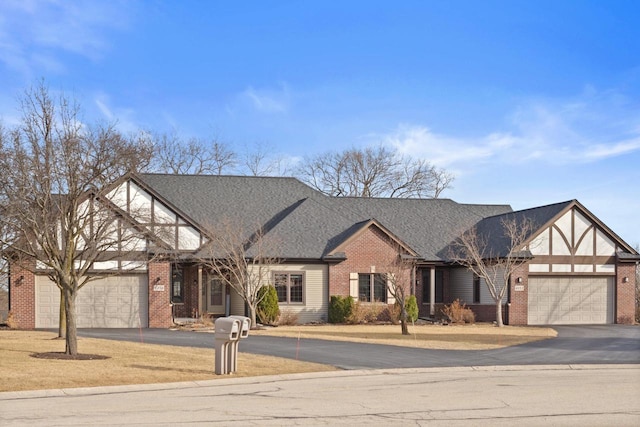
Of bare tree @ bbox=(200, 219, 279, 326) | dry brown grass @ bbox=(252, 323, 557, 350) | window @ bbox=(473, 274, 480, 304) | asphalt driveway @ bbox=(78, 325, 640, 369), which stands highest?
bare tree @ bbox=(200, 219, 279, 326)

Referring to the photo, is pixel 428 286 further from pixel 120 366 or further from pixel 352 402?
pixel 352 402

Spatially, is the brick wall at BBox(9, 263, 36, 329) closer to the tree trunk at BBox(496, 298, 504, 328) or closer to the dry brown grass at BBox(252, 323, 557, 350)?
the dry brown grass at BBox(252, 323, 557, 350)

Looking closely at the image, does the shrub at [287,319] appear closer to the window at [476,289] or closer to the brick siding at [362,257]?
the brick siding at [362,257]

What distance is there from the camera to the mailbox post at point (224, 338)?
1770 centimetres

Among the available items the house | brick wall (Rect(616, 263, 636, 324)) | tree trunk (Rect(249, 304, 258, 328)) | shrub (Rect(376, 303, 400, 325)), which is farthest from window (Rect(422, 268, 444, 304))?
tree trunk (Rect(249, 304, 258, 328))

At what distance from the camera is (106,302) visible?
115ft

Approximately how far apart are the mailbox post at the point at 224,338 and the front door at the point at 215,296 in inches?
848

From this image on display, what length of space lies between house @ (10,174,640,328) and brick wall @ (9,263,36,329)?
0.04 m

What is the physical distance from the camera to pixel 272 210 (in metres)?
42.9

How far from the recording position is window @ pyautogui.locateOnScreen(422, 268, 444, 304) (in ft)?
140

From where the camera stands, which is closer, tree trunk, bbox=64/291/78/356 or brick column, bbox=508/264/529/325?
tree trunk, bbox=64/291/78/356

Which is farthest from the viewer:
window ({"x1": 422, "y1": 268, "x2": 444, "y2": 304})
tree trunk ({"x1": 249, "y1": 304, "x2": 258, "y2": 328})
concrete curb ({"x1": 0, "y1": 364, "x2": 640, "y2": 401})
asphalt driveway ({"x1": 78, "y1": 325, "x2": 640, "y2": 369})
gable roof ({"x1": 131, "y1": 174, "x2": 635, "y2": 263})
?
window ({"x1": 422, "y1": 268, "x2": 444, "y2": 304})

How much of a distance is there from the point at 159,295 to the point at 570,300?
20047mm

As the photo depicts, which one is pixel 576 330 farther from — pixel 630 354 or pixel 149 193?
pixel 149 193
